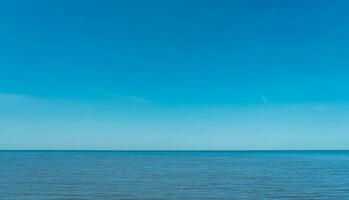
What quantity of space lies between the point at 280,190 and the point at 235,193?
16.4 feet

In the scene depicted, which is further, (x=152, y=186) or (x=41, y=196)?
(x=152, y=186)

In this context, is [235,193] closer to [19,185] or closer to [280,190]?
[280,190]

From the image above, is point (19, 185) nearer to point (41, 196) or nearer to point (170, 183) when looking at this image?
point (41, 196)

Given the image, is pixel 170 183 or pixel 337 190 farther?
pixel 170 183

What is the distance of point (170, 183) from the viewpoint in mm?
39438

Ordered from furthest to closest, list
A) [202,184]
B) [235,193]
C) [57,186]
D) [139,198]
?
[202,184]
[57,186]
[235,193]
[139,198]

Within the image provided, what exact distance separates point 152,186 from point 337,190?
59.4ft

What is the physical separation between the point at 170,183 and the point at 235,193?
9.47 meters

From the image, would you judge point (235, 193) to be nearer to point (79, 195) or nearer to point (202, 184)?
point (202, 184)

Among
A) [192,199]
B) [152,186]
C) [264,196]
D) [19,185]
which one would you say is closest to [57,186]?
[19,185]

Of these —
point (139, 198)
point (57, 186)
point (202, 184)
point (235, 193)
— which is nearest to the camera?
point (139, 198)

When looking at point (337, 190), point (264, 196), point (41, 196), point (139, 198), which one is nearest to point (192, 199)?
point (139, 198)

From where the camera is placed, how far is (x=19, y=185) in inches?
1446

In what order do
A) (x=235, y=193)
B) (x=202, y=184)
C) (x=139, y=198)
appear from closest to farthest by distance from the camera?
(x=139, y=198) → (x=235, y=193) → (x=202, y=184)
